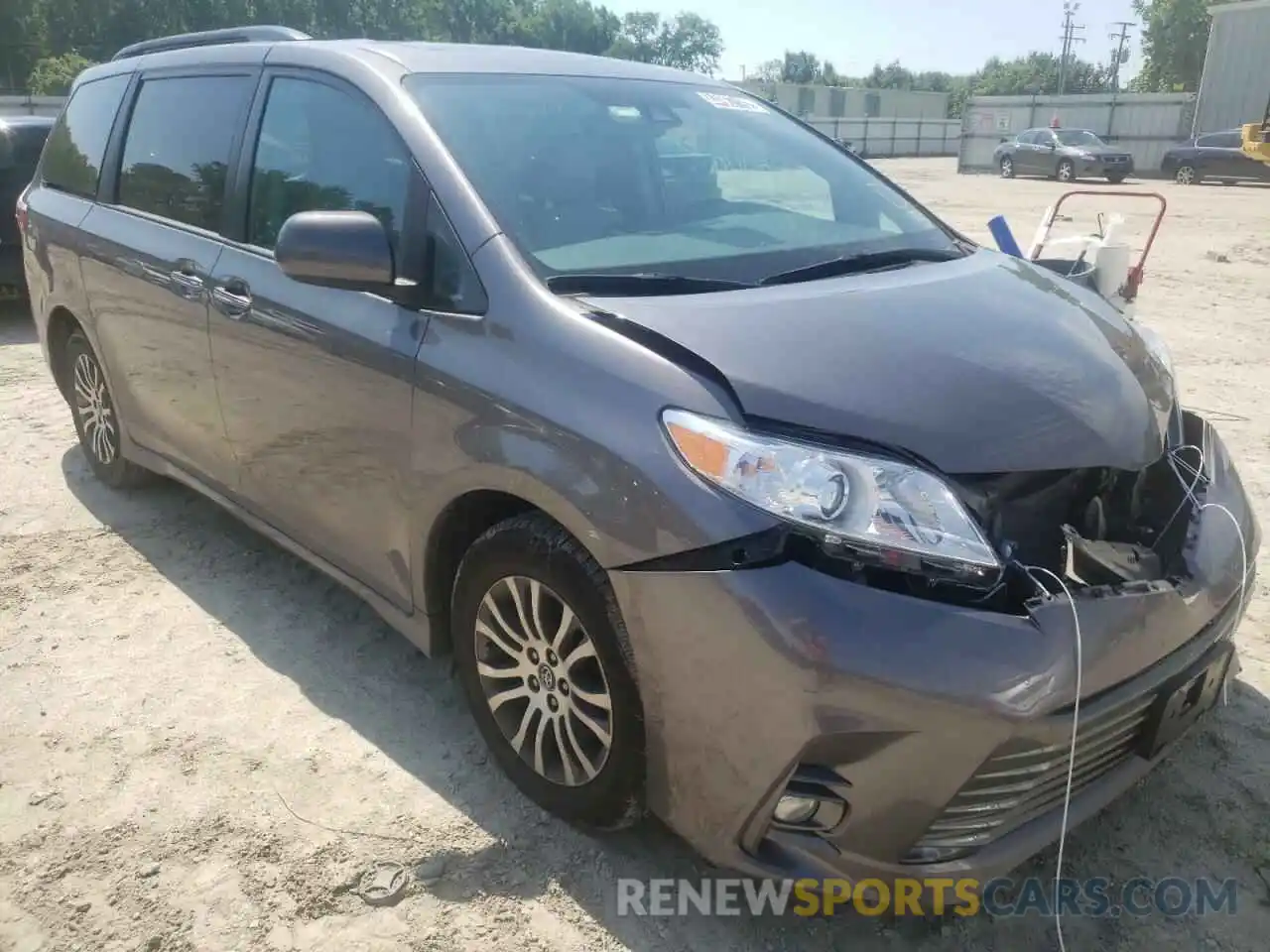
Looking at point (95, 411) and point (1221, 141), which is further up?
point (1221, 141)

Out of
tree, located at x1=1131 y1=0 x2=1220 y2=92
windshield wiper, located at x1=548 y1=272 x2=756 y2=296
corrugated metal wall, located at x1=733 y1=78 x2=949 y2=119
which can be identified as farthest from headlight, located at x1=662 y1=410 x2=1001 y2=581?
tree, located at x1=1131 y1=0 x2=1220 y2=92

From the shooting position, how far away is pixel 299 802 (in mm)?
2551

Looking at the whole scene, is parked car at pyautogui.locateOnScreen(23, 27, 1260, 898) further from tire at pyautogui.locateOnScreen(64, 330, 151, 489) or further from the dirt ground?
tire at pyautogui.locateOnScreen(64, 330, 151, 489)

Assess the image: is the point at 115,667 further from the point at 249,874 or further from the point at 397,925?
the point at 397,925

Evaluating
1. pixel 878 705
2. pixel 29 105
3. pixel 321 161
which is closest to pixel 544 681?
pixel 878 705

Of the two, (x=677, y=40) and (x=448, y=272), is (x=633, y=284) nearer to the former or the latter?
(x=448, y=272)

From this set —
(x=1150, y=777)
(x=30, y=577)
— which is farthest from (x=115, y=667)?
(x=1150, y=777)

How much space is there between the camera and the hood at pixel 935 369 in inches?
76.5

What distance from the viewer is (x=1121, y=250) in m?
5.23

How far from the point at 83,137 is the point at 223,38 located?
95 cm

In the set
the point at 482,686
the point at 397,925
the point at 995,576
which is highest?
the point at 995,576

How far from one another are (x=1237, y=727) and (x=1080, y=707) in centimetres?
135

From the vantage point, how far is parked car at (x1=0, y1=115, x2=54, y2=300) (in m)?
7.96

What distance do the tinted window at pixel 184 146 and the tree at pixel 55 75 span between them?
143 feet
